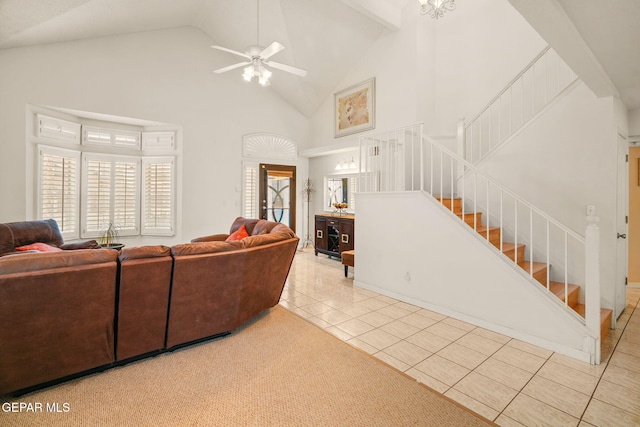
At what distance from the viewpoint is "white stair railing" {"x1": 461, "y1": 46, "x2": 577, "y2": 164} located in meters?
4.05

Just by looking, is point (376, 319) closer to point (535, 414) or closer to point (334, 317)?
point (334, 317)

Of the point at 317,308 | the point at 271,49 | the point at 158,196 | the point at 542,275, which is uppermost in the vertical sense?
the point at 271,49

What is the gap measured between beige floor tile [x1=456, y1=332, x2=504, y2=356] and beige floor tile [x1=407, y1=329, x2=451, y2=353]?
0.17 metres

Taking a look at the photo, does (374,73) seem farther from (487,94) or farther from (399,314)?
(399,314)

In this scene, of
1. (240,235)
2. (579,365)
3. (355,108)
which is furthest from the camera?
(355,108)

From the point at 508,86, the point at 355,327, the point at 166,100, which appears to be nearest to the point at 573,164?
the point at 508,86

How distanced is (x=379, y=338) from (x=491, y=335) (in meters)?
1.20

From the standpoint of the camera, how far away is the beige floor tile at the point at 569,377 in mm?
2229

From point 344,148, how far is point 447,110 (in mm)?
2208

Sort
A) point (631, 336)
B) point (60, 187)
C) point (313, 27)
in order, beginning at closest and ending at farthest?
point (631, 336) → point (60, 187) → point (313, 27)

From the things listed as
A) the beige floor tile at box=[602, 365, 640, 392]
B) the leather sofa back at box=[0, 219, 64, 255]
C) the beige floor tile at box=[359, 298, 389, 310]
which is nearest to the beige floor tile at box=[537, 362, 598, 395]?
the beige floor tile at box=[602, 365, 640, 392]

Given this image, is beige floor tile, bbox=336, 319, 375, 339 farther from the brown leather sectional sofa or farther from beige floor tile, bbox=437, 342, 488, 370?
the brown leather sectional sofa

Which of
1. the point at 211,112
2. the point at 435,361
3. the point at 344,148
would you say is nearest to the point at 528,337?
the point at 435,361

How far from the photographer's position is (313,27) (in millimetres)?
5926
